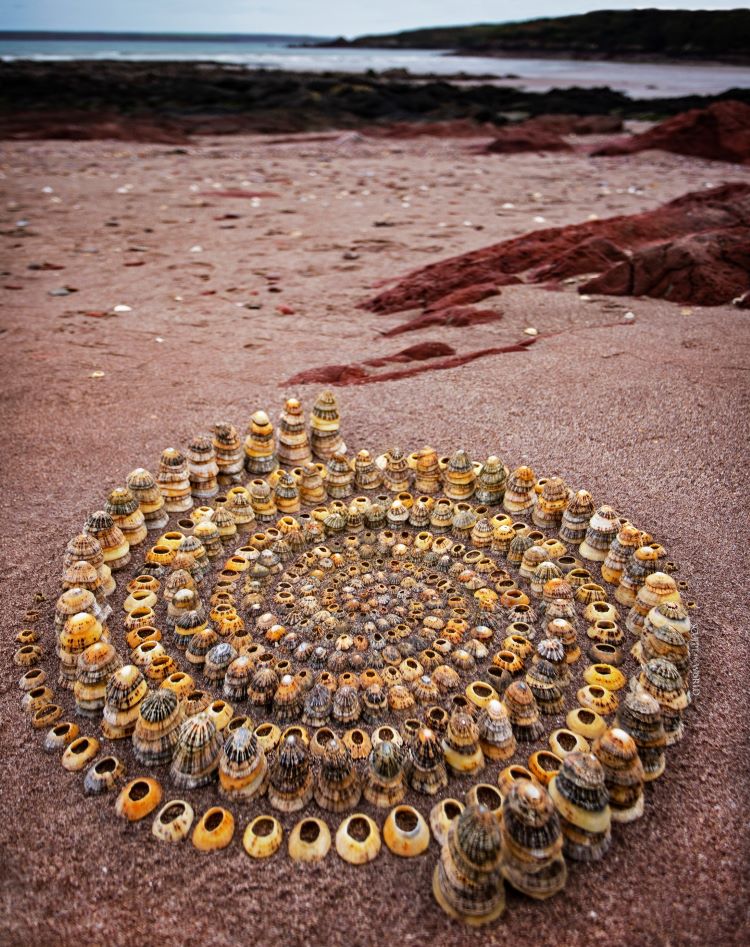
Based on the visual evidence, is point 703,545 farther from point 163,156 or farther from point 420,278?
point 163,156

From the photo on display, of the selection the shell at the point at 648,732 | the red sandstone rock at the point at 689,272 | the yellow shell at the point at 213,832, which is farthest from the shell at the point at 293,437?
the red sandstone rock at the point at 689,272

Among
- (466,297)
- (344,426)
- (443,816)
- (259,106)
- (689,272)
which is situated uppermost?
(259,106)

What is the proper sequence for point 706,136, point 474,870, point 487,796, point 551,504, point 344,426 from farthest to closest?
point 706,136
point 344,426
point 551,504
point 487,796
point 474,870

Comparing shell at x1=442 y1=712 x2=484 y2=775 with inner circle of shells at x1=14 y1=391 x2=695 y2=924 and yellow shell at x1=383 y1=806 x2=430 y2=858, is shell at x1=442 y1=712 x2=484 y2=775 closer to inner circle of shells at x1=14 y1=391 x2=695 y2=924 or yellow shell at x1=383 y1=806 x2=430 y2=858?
inner circle of shells at x1=14 y1=391 x2=695 y2=924

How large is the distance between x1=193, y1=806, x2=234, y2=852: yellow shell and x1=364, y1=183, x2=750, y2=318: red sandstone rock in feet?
19.3

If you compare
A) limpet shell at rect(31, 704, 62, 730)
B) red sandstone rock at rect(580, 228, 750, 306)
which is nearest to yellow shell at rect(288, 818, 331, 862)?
limpet shell at rect(31, 704, 62, 730)

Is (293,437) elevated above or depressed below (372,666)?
above

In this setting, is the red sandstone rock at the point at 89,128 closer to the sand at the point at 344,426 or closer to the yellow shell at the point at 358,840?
the sand at the point at 344,426

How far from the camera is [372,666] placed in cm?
282

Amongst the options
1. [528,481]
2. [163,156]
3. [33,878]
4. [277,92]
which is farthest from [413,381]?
[277,92]

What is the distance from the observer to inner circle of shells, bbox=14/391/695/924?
7.13ft

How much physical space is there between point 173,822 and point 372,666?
1.00 m

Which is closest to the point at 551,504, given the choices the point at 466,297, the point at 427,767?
the point at 427,767

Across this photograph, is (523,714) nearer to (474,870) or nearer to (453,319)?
(474,870)
